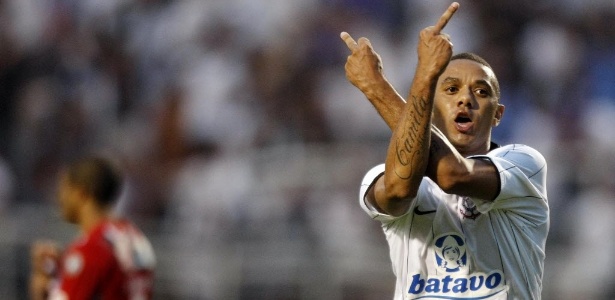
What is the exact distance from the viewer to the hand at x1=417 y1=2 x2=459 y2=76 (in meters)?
3.91

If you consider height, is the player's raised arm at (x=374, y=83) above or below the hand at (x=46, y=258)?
above

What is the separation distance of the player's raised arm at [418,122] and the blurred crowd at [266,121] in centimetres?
526

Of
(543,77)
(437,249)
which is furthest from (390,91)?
(543,77)

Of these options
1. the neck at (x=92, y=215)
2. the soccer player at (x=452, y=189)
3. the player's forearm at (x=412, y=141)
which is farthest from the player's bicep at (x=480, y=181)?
the neck at (x=92, y=215)

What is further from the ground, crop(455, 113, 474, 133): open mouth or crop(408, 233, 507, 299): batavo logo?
crop(455, 113, 474, 133): open mouth

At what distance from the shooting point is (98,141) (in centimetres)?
1213

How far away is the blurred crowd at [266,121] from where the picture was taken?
929 cm

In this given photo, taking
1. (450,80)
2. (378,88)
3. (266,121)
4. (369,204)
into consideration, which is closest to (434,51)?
(378,88)


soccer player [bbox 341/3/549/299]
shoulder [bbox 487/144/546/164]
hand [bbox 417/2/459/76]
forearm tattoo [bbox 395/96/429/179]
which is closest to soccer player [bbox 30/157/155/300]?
soccer player [bbox 341/3/549/299]

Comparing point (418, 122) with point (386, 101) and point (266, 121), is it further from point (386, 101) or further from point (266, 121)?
point (266, 121)

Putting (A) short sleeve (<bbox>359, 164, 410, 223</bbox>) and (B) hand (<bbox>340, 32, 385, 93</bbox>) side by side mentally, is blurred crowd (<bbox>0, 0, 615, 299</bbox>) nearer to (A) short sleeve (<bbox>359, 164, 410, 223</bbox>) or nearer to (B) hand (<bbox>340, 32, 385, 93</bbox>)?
(A) short sleeve (<bbox>359, 164, 410, 223</bbox>)

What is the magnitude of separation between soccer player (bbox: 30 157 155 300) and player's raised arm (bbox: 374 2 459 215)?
2.92 metres

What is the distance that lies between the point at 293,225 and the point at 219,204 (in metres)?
1.02

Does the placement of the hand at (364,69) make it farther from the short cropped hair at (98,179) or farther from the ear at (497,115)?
the short cropped hair at (98,179)
